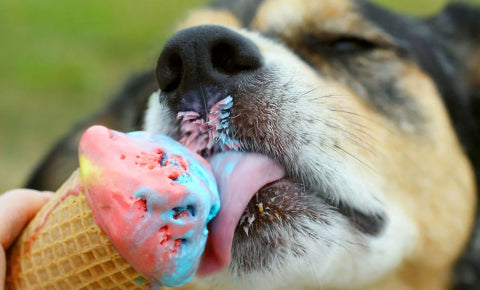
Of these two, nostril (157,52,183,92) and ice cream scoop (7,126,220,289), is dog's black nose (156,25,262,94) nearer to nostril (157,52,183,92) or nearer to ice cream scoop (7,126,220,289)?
nostril (157,52,183,92)

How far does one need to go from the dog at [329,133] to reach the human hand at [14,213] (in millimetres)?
504

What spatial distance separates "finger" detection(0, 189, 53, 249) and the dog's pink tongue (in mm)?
589

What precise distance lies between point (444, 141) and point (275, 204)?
4.53 ft

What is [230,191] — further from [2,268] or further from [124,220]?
[2,268]

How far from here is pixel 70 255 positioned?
148cm

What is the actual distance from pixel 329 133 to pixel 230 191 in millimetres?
554

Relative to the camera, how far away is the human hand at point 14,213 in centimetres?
162

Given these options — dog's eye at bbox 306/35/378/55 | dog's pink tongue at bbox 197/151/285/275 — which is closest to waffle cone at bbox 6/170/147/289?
dog's pink tongue at bbox 197/151/285/275

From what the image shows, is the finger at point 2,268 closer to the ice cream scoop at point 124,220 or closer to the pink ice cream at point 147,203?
the ice cream scoop at point 124,220

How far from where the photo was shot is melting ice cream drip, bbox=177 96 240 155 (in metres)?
1.71

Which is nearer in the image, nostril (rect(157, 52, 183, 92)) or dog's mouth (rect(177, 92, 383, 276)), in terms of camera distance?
dog's mouth (rect(177, 92, 383, 276))

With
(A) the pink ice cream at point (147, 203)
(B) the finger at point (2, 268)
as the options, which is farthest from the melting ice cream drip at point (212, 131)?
(B) the finger at point (2, 268)

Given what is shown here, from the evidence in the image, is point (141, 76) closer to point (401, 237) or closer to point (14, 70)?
point (401, 237)

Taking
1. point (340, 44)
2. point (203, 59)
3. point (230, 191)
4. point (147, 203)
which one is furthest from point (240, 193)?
point (340, 44)
